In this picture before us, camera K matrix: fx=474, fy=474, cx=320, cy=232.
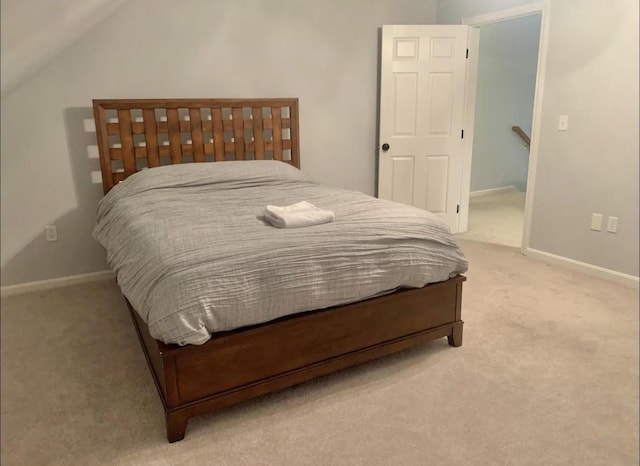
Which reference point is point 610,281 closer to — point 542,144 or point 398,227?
point 542,144

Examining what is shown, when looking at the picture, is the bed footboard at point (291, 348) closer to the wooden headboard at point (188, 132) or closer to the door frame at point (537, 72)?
the wooden headboard at point (188, 132)

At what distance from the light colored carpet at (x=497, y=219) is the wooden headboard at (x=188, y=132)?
1.93m

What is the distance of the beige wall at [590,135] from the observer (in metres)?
3.04

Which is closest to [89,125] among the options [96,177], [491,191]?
[96,177]

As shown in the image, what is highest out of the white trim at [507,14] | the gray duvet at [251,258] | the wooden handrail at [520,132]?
the white trim at [507,14]

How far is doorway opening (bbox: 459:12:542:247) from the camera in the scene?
18.9 ft

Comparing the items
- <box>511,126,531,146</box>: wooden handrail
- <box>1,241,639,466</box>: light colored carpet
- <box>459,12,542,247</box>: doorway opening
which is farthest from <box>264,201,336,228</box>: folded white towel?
<box>511,126,531,146</box>: wooden handrail

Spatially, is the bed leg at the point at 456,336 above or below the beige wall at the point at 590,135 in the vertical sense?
below

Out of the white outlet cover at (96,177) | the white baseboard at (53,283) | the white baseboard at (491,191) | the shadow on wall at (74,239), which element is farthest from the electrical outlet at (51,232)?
the white baseboard at (491,191)

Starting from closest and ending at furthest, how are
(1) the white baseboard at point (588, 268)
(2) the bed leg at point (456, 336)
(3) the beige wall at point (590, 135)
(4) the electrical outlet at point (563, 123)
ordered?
(2) the bed leg at point (456, 336), (3) the beige wall at point (590, 135), (1) the white baseboard at point (588, 268), (4) the electrical outlet at point (563, 123)

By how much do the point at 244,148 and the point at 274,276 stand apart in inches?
81.3

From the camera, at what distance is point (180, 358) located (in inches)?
66.6

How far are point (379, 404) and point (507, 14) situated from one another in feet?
10.7

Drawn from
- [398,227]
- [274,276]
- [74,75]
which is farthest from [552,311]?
[74,75]
